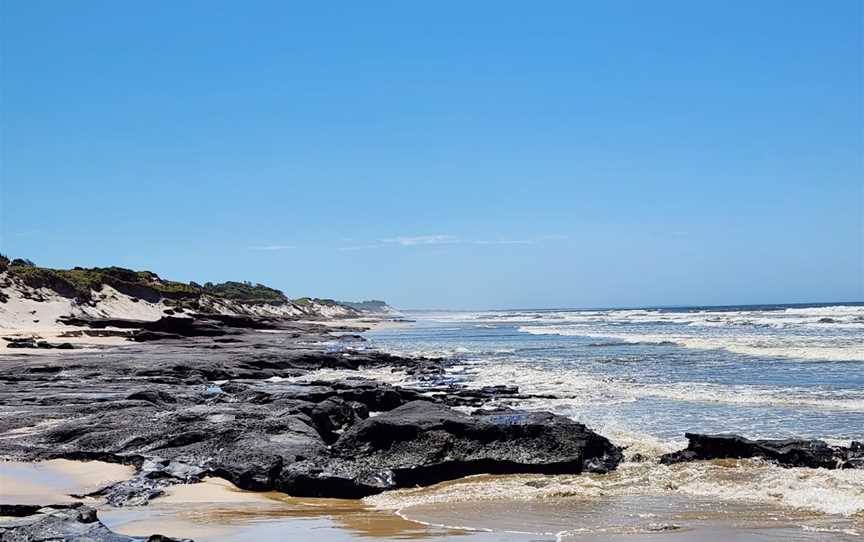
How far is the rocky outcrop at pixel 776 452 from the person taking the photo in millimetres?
10384

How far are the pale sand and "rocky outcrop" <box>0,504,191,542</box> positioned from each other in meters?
1.45

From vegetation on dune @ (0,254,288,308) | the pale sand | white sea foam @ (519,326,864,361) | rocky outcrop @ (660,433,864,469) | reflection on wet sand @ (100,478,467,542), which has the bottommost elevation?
reflection on wet sand @ (100,478,467,542)

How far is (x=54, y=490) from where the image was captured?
8.96m

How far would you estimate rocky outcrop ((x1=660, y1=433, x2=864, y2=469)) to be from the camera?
1038cm

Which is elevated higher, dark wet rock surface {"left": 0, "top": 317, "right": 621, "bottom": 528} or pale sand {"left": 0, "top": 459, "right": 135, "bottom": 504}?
dark wet rock surface {"left": 0, "top": 317, "right": 621, "bottom": 528}

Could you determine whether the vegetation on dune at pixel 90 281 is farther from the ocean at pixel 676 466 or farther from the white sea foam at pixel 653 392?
the white sea foam at pixel 653 392

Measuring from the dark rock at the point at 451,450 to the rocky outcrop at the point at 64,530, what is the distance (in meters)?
3.05

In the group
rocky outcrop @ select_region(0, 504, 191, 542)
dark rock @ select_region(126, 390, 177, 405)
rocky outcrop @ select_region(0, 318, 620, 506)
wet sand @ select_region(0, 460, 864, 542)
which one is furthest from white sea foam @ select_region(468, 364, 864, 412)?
rocky outcrop @ select_region(0, 504, 191, 542)

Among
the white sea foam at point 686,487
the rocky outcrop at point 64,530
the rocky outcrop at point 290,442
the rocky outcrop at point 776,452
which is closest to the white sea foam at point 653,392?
the rocky outcrop at point 776,452

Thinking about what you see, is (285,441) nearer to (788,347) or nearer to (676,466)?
(676,466)

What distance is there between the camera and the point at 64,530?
6.47 m

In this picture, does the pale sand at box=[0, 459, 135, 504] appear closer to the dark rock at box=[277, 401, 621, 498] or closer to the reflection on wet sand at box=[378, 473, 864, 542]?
the dark rock at box=[277, 401, 621, 498]

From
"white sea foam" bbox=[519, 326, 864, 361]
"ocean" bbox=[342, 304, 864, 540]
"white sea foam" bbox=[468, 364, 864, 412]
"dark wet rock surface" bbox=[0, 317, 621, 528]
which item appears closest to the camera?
"ocean" bbox=[342, 304, 864, 540]

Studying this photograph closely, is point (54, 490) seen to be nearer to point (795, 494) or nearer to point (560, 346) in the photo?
point (795, 494)
